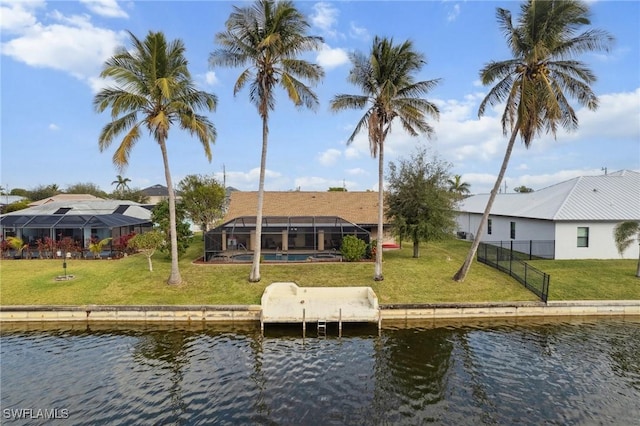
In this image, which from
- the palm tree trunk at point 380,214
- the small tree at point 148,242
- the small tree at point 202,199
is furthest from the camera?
the small tree at point 202,199

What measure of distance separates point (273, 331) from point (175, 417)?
612 cm

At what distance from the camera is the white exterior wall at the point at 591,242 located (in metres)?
24.5

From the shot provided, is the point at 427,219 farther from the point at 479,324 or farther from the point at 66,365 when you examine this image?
the point at 66,365

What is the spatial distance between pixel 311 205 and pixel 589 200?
21725mm

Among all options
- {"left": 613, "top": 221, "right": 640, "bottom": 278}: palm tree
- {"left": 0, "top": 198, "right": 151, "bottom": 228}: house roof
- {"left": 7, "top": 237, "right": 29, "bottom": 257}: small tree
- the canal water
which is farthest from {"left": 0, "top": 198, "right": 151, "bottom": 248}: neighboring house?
{"left": 613, "top": 221, "right": 640, "bottom": 278}: palm tree

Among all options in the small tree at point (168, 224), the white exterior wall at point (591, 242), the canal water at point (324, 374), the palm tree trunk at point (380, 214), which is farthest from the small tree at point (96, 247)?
the white exterior wall at point (591, 242)

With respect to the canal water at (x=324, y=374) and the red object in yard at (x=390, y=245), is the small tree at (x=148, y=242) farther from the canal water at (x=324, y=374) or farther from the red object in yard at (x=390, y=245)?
the red object in yard at (x=390, y=245)

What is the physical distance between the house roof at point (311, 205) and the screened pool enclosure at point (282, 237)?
186 centimetres

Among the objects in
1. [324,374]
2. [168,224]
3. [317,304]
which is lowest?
[324,374]

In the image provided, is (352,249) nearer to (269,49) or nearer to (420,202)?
(420,202)

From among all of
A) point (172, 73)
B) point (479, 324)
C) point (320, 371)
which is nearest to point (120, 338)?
point (320, 371)

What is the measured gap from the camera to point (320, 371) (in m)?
11.6

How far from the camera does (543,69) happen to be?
58.0ft

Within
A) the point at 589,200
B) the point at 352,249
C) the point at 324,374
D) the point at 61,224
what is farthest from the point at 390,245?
the point at 61,224
